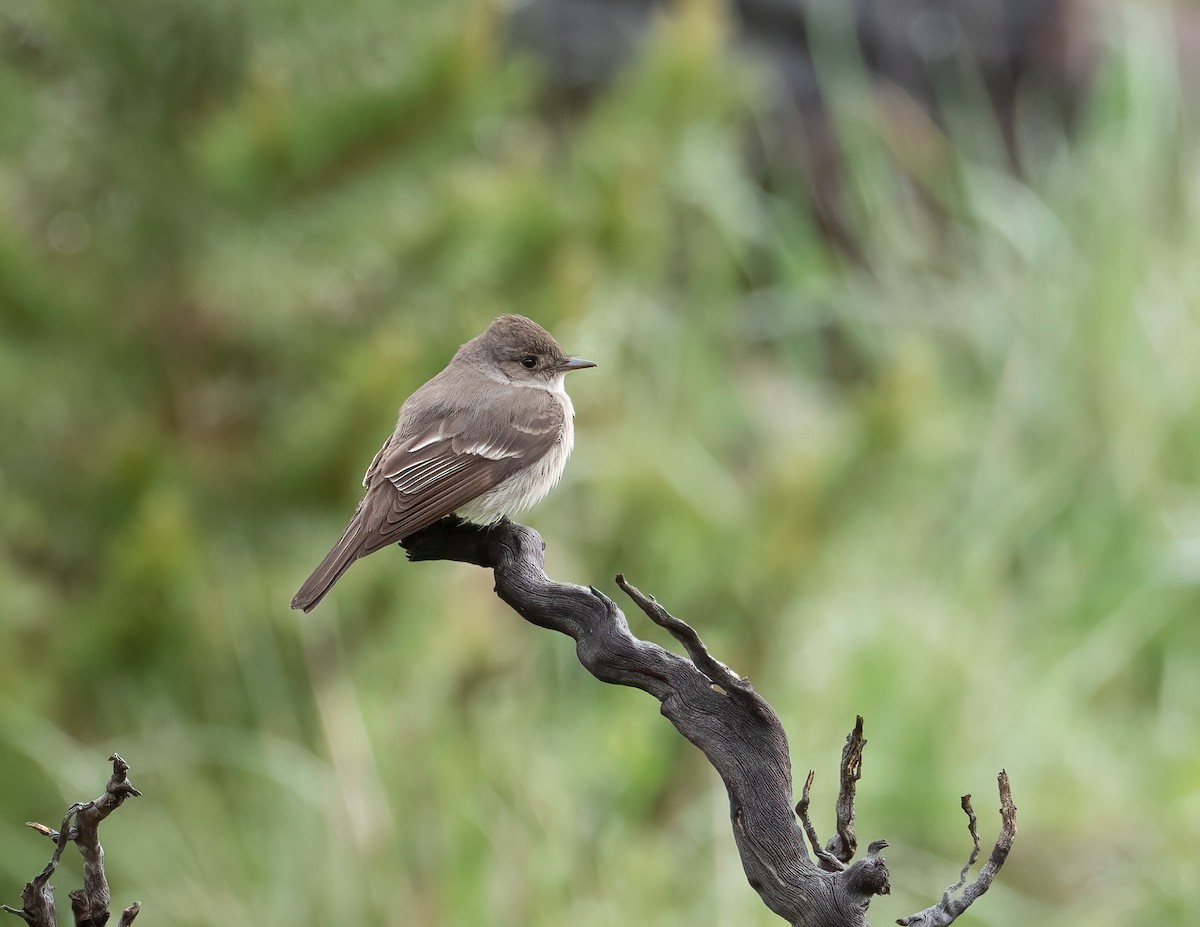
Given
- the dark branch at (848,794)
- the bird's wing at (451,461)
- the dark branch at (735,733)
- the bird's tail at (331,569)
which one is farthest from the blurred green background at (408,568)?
the dark branch at (848,794)

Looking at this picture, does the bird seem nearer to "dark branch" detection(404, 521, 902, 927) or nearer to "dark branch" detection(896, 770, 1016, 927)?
"dark branch" detection(404, 521, 902, 927)

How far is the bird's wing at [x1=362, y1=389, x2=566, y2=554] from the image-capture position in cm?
217

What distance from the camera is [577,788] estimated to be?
4.25 metres

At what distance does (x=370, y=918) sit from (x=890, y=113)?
5269 mm

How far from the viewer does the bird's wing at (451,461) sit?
2.17m

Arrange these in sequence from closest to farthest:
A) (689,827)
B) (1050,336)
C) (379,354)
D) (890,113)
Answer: (379,354) → (689,827) → (1050,336) → (890,113)

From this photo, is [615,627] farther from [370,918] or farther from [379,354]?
[370,918]

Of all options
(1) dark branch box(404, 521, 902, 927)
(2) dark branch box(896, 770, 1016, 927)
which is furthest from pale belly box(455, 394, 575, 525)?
(2) dark branch box(896, 770, 1016, 927)

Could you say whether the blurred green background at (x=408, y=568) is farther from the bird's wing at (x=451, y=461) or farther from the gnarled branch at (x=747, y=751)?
the gnarled branch at (x=747, y=751)

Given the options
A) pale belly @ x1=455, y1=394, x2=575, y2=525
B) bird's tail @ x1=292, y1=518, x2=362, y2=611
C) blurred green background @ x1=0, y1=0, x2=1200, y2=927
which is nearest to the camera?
bird's tail @ x1=292, y1=518, x2=362, y2=611

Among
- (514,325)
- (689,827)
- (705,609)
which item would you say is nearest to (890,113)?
(705,609)

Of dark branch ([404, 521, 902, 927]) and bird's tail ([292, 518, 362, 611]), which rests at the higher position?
bird's tail ([292, 518, 362, 611])

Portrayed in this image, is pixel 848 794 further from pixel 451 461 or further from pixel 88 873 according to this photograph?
pixel 451 461

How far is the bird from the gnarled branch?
0.74 meters
